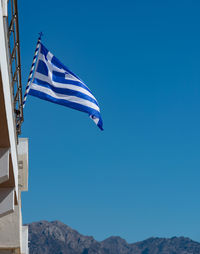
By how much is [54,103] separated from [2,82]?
7333mm

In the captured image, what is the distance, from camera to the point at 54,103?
13.3 m

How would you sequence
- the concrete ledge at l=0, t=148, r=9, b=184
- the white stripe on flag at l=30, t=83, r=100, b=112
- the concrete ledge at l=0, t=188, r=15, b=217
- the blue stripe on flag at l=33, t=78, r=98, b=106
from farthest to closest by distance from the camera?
1. the blue stripe on flag at l=33, t=78, r=98, b=106
2. the white stripe on flag at l=30, t=83, r=100, b=112
3. the concrete ledge at l=0, t=188, r=15, b=217
4. the concrete ledge at l=0, t=148, r=9, b=184

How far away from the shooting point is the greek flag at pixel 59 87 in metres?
13.5

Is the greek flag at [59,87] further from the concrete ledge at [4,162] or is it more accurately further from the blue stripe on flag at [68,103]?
the concrete ledge at [4,162]

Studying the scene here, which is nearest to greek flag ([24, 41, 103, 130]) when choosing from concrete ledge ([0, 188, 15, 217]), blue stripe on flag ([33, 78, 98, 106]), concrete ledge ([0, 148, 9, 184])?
blue stripe on flag ([33, 78, 98, 106])


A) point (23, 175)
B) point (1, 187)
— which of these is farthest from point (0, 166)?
point (23, 175)

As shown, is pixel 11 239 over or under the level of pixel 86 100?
under

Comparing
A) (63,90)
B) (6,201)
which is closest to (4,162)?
(6,201)

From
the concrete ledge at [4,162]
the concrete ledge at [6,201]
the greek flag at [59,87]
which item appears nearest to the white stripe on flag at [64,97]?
the greek flag at [59,87]

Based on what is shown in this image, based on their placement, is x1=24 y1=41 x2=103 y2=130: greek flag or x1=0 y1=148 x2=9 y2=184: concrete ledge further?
x1=24 y1=41 x2=103 y2=130: greek flag

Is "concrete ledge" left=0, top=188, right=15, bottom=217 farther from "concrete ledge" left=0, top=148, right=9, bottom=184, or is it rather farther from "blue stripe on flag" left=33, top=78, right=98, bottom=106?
"blue stripe on flag" left=33, top=78, right=98, bottom=106

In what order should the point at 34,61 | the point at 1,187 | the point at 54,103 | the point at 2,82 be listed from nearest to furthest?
the point at 2,82 < the point at 1,187 < the point at 54,103 < the point at 34,61

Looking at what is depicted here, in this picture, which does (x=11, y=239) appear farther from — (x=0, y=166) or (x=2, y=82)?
(x=2, y=82)

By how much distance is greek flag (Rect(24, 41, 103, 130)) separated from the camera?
13452 millimetres
